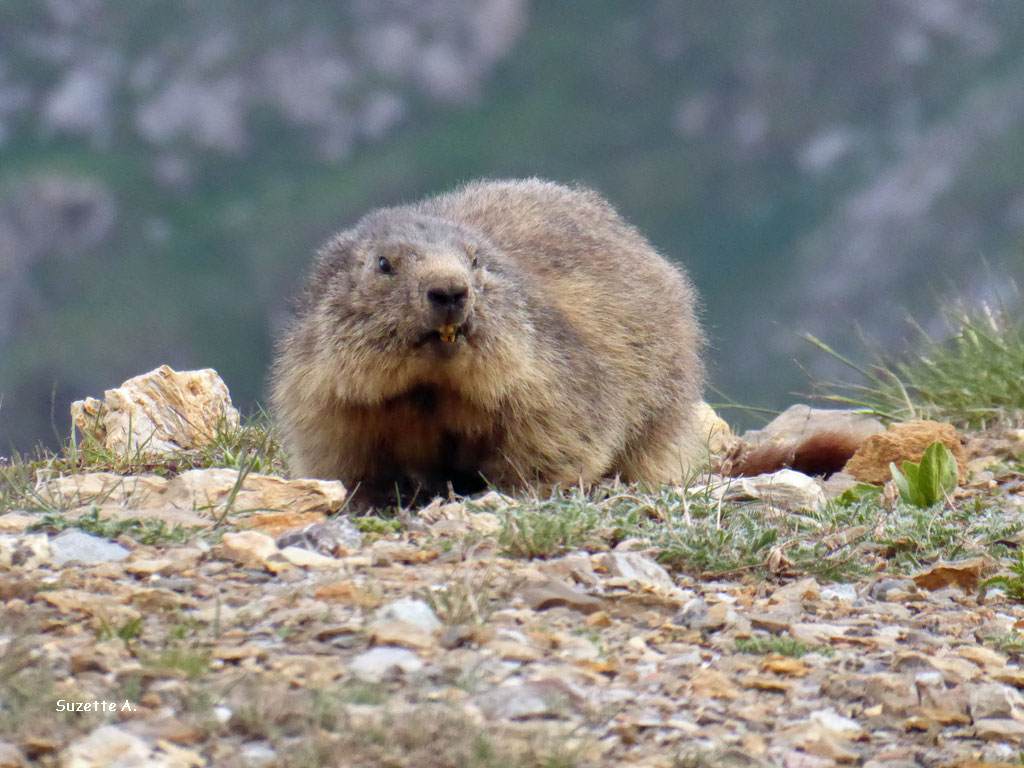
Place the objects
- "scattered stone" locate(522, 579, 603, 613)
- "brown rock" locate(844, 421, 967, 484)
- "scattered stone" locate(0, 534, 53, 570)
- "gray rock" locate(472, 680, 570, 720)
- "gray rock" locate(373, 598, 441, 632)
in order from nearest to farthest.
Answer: "gray rock" locate(472, 680, 570, 720) < "gray rock" locate(373, 598, 441, 632) < "scattered stone" locate(522, 579, 603, 613) < "scattered stone" locate(0, 534, 53, 570) < "brown rock" locate(844, 421, 967, 484)

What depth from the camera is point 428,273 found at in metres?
4.82

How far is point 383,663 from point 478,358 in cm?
236

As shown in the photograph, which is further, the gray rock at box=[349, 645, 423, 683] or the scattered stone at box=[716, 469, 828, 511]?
the scattered stone at box=[716, 469, 828, 511]

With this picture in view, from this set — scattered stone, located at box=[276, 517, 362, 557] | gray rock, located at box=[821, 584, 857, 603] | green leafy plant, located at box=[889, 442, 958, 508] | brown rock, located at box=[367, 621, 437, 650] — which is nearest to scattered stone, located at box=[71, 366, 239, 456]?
scattered stone, located at box=[276, 517, 362, 557]

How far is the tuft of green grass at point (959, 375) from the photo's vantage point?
7023mm

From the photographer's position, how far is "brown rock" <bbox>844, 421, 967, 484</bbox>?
5.73 meters

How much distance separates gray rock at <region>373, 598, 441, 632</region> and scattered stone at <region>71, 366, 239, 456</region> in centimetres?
356

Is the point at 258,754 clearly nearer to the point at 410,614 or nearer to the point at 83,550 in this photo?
the point at 410,614

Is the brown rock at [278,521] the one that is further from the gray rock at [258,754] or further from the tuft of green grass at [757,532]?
the gray rock at [258,754]

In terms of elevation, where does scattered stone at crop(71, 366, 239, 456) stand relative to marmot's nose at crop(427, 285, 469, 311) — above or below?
below

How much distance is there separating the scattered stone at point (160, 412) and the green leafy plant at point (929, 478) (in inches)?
133

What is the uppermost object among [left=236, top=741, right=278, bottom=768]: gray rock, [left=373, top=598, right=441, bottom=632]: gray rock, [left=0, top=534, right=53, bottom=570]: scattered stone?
[left=0, top=534, right=53, bottom=570]: scattered stone

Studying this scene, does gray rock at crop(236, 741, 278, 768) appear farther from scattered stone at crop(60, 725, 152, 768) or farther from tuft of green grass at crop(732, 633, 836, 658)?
tuft of green grass at crop(732, 633, 836, 658)

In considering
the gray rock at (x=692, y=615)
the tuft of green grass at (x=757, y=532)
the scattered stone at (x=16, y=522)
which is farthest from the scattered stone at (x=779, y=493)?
the scattered stone at (x=16, y=522)
